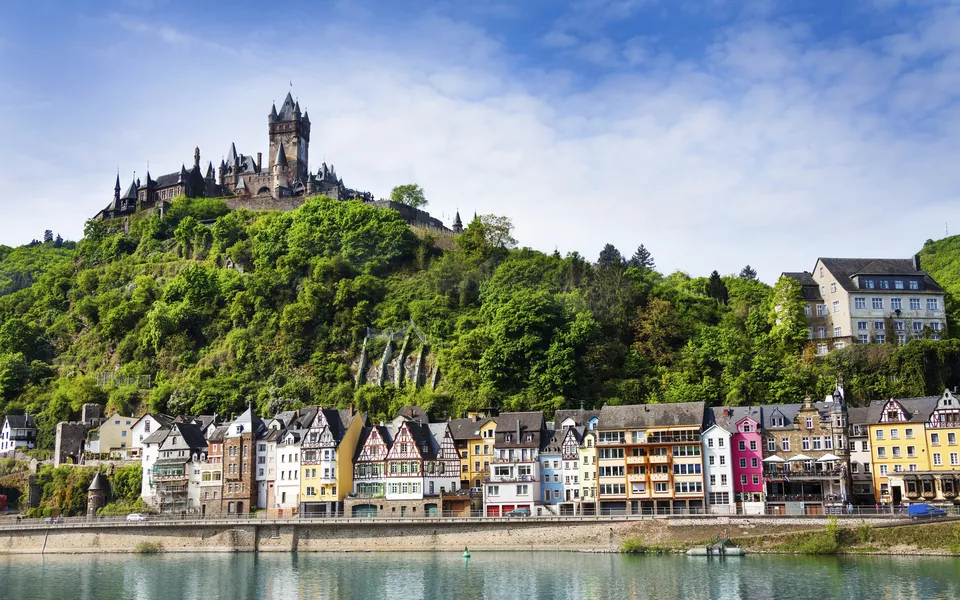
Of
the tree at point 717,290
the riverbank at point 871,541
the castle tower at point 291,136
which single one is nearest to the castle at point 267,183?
the castle tower at point 291,136

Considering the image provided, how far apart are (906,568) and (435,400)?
3918 centimetres

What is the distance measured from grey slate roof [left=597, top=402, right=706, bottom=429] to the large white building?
18538mm

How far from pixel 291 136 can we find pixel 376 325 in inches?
1950

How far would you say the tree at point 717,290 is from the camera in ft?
310

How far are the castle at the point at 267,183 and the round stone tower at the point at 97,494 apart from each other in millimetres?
50328

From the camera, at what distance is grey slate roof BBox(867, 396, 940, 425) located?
Answer: 6056cm

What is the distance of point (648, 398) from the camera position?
7475cm

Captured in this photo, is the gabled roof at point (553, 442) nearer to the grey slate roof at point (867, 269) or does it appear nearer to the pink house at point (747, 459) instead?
the pink house at point (747, 459)

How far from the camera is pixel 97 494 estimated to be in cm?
7400

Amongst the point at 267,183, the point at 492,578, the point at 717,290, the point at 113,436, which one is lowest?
the point at 492,578

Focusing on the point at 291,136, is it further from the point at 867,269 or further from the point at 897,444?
the point at 897,444

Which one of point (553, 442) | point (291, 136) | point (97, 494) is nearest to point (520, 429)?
point (553, 442)

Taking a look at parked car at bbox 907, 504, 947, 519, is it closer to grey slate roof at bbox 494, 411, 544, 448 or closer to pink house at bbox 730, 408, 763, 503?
pink house at bbox 730, 408, 763, 503

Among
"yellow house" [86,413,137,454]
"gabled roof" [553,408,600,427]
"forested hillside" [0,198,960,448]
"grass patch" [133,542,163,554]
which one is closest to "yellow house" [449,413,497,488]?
"gabled roof" [553,408,600,427]
